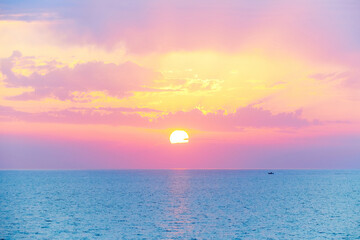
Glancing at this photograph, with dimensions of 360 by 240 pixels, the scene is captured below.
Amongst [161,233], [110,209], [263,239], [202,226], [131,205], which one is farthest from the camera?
[131,205]

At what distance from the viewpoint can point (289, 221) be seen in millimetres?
70812

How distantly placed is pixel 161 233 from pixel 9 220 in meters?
29.2

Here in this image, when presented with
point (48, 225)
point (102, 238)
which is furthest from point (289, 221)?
point (48, 225)

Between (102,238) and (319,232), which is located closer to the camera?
(102,238)

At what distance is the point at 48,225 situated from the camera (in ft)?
216

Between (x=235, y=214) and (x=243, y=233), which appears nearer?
(x=243, y=233)

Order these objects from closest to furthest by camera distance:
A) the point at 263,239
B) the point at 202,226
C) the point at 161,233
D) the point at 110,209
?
1. the point at 263,239
2. the point at 161,233
3. the point at 202,226
4. the point at 110,209

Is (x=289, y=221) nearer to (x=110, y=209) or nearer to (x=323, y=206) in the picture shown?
(x=323, y=206)

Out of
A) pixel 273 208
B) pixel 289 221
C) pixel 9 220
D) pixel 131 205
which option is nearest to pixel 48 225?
pixel 9 220

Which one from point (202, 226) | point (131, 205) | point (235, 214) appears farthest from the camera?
point (131, 205)

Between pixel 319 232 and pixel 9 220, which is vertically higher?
pixel 9 220

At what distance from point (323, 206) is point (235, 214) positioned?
29034 millimetres

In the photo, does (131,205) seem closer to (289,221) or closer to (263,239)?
(289,221)

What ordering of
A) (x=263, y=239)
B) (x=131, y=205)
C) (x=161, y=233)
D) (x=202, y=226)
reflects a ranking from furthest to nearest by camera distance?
(x=131, y=205) → (x=202, y=226) → (x=161, y=233) → (x=263, y=239)
